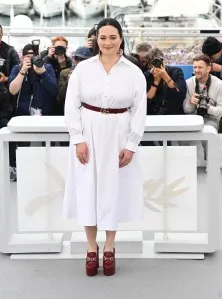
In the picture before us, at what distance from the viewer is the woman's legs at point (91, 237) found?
387 cm

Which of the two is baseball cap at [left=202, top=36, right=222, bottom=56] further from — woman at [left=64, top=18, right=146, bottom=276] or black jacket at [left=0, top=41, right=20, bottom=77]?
woman at [left=64, top=18, right=146, bottom=276]

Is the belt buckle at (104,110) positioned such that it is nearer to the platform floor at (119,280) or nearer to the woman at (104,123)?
the woman at (104,123)

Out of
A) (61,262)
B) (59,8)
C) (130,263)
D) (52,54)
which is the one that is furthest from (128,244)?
(59,8)

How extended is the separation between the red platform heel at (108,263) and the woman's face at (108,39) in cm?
113

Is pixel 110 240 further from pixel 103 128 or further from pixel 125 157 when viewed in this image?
pixel 103 128

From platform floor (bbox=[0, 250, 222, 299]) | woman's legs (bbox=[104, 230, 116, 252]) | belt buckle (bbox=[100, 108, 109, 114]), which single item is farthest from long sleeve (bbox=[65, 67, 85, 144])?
platform floor (bbox=[0, 250, 222, 299])

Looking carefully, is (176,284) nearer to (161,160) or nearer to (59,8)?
(161,160)

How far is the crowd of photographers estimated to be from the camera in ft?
20.2

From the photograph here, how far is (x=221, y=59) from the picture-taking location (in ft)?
23.6

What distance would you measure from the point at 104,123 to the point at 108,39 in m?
0.46

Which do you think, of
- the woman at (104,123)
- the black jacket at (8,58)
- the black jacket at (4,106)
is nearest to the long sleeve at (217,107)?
the black jacket at (4,106)

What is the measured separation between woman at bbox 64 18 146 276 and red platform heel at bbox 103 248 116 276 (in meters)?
0.19

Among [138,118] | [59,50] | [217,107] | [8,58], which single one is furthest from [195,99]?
[138,118]

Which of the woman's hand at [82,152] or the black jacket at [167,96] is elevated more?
the black jacket at [167,96]
